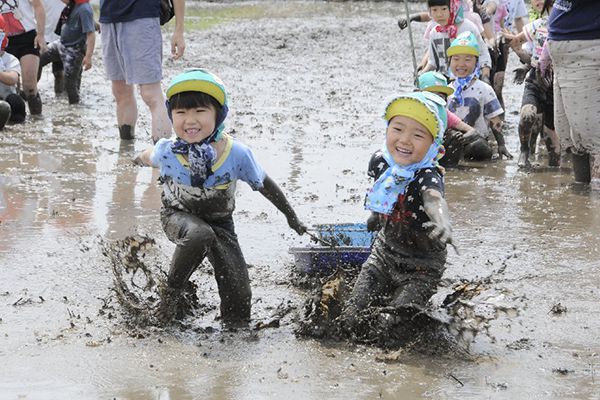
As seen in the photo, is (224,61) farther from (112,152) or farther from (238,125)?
(112,152)

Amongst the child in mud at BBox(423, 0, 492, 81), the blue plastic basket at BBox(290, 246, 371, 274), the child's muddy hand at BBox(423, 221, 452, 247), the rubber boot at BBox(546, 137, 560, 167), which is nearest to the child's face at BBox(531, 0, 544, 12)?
the child in mud at BBox(423, 0, 492, 81)

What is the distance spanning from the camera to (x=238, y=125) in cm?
1062

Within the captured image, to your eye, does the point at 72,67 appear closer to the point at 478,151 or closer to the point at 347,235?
the point at 478,151

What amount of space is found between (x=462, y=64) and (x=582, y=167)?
5.38 ft

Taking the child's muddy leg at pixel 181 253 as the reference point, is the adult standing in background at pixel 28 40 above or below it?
above

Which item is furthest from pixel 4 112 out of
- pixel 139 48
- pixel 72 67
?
pixel 72 67

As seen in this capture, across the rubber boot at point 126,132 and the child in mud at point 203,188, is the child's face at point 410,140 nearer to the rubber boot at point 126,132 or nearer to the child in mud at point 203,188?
the child in mud at point 203,188

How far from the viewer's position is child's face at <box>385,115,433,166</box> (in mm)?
4879

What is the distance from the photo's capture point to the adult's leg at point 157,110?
8.63 m

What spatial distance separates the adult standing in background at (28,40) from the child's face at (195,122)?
671 cm

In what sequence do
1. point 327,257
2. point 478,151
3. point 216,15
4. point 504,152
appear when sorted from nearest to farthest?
point 327,257 → point 478,151 → point 504,152 → point 216,15

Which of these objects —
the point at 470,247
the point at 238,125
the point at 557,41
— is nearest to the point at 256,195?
the point at 470,247

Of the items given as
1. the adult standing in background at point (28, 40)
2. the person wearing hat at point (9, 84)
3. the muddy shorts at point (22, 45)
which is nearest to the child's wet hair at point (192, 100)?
the person wearing hat at point (9, 84)

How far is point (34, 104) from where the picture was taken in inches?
445
